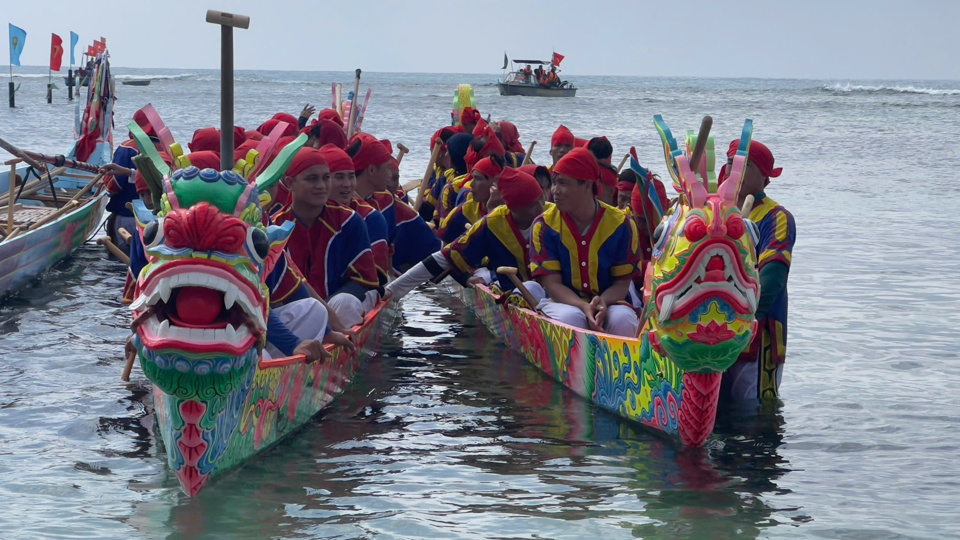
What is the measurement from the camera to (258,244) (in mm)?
5203

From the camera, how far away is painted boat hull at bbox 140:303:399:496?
5.18 metres

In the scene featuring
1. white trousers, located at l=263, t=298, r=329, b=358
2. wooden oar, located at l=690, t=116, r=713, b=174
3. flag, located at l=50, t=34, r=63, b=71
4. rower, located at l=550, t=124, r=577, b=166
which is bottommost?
white trousers, located at l=263, t=298, r=329, b=358

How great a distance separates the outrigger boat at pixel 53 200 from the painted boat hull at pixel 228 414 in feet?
15.8

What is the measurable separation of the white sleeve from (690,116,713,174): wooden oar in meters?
2.90

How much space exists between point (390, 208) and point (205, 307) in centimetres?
456

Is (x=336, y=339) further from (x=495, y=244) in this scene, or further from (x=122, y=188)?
(x=122, y=188)

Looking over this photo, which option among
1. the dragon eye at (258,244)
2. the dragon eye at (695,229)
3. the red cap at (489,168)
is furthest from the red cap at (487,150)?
the dragon eye at (258,244)

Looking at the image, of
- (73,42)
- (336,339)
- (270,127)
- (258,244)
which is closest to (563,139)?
(270,127)

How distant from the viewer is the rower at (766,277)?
6.76 meters

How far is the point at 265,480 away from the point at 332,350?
115 cm

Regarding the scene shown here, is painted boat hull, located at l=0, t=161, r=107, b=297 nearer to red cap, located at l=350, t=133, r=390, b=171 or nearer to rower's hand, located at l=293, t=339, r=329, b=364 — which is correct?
red cap, located at l=350, t=133, r=390, b=171

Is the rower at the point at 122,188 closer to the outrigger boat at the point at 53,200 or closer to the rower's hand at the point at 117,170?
the rower's hand at the point at 117,170

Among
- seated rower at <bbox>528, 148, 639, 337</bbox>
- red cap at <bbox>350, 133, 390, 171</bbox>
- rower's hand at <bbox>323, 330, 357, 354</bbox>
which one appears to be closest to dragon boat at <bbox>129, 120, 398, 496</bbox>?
rower's hand at <bbox>323, 330, 357, 354</bbox>

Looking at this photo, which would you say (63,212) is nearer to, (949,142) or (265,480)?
(265,480)
